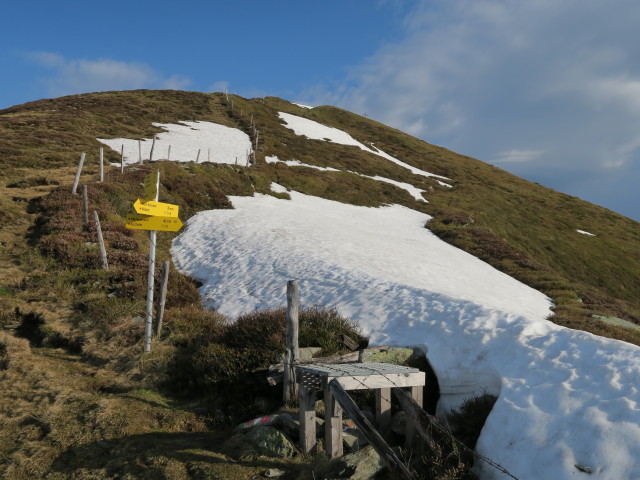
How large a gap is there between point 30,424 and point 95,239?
1124cm

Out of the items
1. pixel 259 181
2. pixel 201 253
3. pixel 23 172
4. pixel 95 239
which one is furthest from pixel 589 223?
pixel 23 172

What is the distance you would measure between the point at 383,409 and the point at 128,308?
27.6 feet

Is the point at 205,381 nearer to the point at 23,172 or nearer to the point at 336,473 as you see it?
the point at 336,473

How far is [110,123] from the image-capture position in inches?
2062

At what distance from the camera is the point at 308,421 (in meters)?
7.10

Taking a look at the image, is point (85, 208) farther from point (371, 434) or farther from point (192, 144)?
point (192, 144)

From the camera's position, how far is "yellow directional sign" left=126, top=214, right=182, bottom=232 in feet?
33.0

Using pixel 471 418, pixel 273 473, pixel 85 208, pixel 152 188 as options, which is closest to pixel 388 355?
pixel 471 418

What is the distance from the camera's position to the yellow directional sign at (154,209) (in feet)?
32.3

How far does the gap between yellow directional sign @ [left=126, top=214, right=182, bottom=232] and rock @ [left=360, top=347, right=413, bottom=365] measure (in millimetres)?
5409

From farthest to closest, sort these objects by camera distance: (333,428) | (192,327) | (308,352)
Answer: (192,327) < (308,352) < (333,428)

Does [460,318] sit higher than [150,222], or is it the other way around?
[150,222]

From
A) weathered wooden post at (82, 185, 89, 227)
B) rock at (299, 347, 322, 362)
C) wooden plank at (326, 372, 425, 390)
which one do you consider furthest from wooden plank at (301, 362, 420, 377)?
weathered wooden post at (82, 185, 89, 227)

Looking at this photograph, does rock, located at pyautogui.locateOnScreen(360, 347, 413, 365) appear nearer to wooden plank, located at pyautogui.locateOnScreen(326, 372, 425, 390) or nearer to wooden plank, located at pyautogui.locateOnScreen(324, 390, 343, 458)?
wooden plank, located at pyautogui.locateOnScreen(326, 372, 425, 390)
